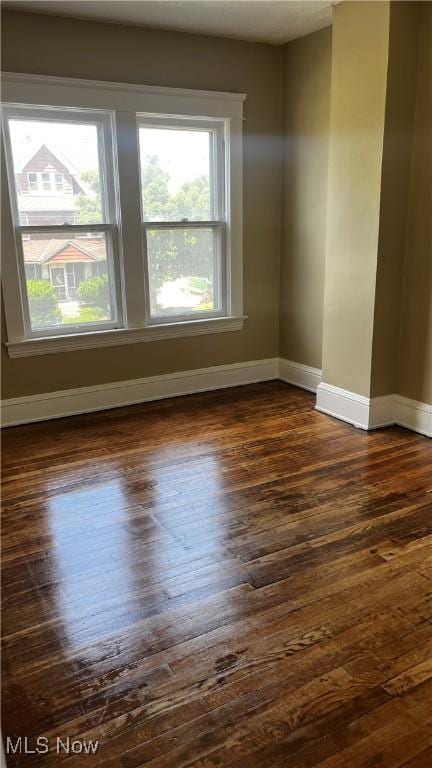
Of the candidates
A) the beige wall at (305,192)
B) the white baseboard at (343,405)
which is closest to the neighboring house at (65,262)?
the beige wall at (305,192)

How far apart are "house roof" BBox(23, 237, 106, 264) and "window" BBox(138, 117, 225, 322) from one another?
36 centimetres

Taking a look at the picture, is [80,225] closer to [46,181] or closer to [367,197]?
[46,181]

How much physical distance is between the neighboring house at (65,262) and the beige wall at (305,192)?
62.3 inches

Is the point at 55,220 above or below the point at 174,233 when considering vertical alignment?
above

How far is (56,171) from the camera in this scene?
12.6 ft

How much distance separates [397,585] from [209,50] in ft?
12.6

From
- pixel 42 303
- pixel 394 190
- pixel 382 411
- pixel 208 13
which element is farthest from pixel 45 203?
pixel 382 411

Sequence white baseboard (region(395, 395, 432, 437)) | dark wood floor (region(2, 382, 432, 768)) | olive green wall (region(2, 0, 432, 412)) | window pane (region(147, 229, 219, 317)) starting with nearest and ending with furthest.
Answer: dark wood floor (region(2, 382, 432, 768))
olive green wall (region(2, 0, 432, 412))
white baseboard (region(395, 395, 432, 437))
window pane (region(147, 229, 219, 317))

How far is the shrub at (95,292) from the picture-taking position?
411 cm

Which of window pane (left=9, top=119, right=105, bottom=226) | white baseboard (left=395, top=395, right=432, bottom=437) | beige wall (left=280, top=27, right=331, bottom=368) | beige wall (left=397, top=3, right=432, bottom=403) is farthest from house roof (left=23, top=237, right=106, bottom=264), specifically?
white baseboard (left=395, top=395, right=432, bottom=437)

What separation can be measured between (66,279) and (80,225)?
1.30 ft

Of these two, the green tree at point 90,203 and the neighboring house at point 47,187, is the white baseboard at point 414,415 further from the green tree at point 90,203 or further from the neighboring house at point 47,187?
the neighboring house at point 47,187

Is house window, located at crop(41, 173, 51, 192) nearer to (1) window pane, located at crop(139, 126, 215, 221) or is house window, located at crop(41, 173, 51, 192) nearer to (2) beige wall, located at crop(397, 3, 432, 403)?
(1) window pane, located at crop(139, 126, 215, 221)

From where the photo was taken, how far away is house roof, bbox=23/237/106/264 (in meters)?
3.87
